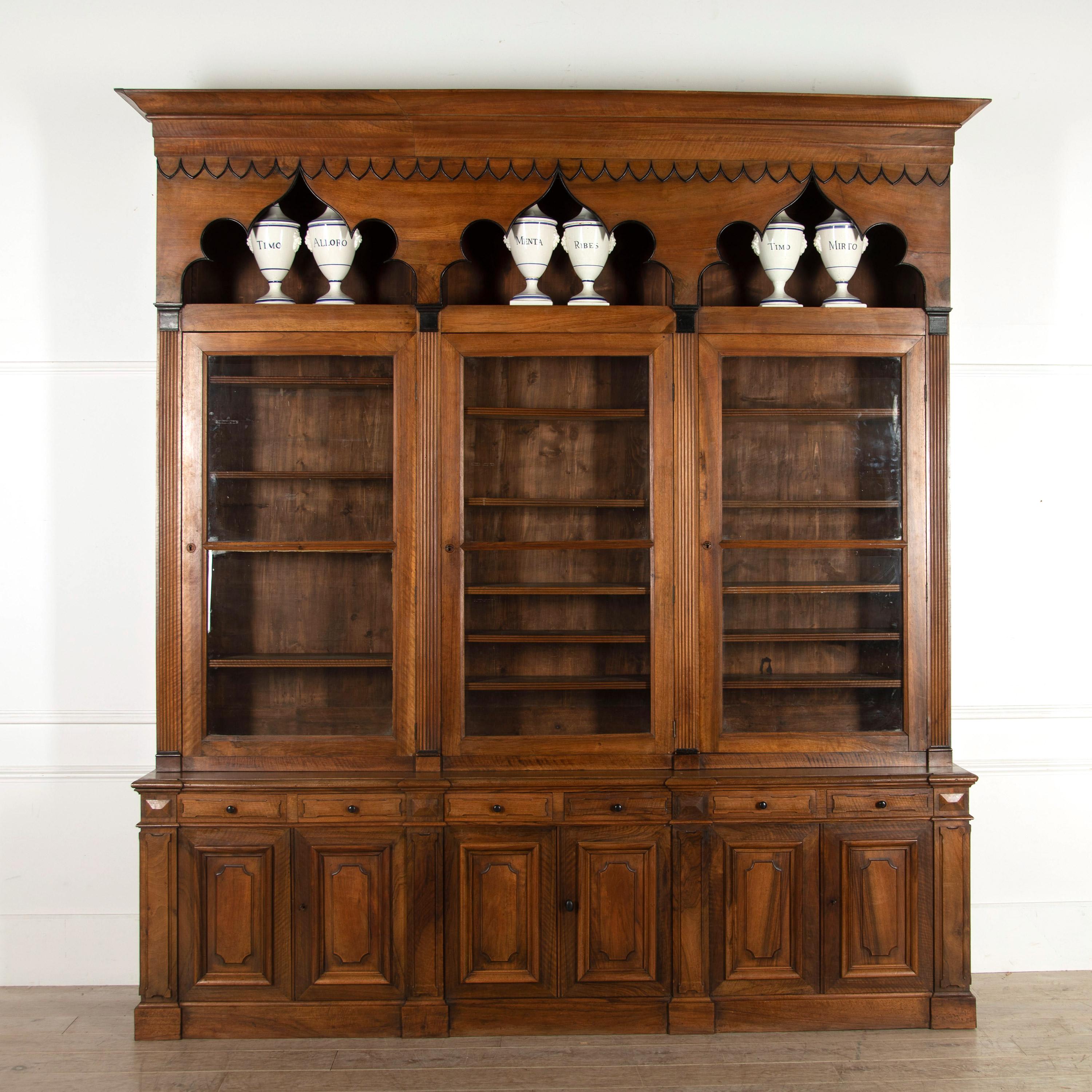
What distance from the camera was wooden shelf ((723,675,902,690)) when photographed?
3.16m

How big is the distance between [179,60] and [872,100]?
7.74 feet

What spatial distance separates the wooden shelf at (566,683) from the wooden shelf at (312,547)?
0.54 metres

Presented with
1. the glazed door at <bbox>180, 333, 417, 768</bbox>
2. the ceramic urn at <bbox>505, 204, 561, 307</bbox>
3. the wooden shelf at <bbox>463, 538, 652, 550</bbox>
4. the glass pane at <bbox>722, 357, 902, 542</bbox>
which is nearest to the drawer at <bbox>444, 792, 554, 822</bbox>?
the glazed door at <bbox>180, 333, 417, 768</bbox>

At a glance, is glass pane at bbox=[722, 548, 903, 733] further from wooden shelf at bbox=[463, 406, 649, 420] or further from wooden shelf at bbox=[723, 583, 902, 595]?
wooden shelf at bbox=[463, 406, 649, 420]

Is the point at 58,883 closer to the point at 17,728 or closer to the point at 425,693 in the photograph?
the point at 17,728

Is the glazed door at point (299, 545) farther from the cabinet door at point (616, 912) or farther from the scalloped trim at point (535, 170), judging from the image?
the cabinet door at point (616, 912)

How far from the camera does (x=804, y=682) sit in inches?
126

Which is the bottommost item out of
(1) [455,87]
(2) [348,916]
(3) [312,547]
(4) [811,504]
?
(2) [348,916]

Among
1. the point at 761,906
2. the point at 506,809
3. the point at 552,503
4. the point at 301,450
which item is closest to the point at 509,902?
the point at 506,809

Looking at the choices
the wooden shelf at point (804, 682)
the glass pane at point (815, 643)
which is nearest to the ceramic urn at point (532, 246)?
the glass pane at point (815, 643)

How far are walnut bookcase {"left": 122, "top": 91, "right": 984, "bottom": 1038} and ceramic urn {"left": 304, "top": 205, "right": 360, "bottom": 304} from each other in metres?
0.06

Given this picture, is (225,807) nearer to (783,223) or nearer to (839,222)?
(783,223)

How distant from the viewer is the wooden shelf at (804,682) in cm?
316

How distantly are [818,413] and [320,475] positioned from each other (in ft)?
5.31
